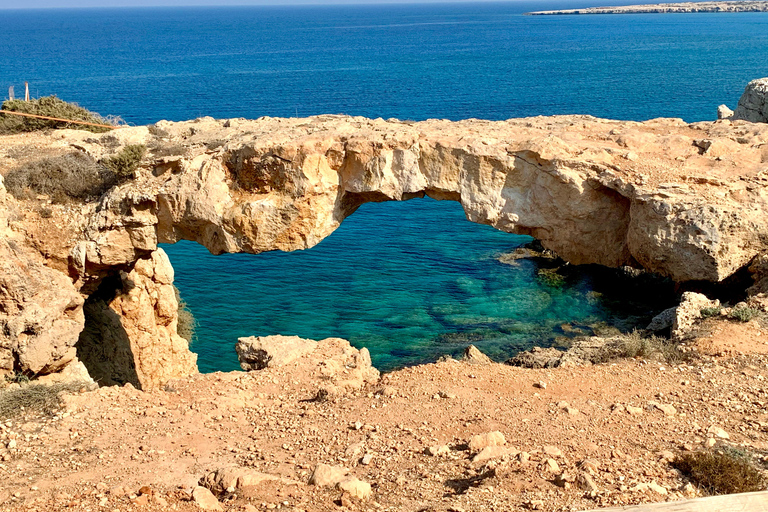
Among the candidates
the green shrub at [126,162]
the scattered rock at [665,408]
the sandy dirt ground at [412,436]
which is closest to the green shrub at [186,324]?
the green shrub at [126,162]

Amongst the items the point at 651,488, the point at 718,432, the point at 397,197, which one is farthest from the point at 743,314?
the point at 397,197

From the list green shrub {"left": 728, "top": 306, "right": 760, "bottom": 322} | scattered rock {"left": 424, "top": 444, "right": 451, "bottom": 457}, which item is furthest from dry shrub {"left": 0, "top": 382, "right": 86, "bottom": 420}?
green shrub {"left": 728, "top": 306, "right": 760, "bottom": 322}

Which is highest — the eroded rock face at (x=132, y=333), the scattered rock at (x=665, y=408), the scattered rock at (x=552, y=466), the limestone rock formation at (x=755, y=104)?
the limestone rock formation at (x=755, y=104)

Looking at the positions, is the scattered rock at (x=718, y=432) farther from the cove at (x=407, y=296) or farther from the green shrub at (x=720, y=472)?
the cove at (x=407, y=296)

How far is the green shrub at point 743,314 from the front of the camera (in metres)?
12.2

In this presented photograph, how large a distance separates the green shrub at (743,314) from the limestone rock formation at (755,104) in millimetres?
15998

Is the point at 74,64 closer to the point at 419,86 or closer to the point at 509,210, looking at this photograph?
the point at 419,86

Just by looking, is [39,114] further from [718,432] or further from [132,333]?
[718,432]

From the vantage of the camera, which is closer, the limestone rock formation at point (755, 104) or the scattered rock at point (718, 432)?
the scattered rock at point (718, 432)

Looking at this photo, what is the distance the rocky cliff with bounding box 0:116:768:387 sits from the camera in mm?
12891

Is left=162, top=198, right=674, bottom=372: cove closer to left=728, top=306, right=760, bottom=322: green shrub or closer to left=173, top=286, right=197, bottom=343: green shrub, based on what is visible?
left=173, top=286, right=197, bottom=343: green shrub

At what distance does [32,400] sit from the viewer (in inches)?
419

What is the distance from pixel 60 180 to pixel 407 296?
40.0ft

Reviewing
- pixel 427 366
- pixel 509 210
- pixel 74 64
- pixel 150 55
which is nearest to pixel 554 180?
pixel 509 210
